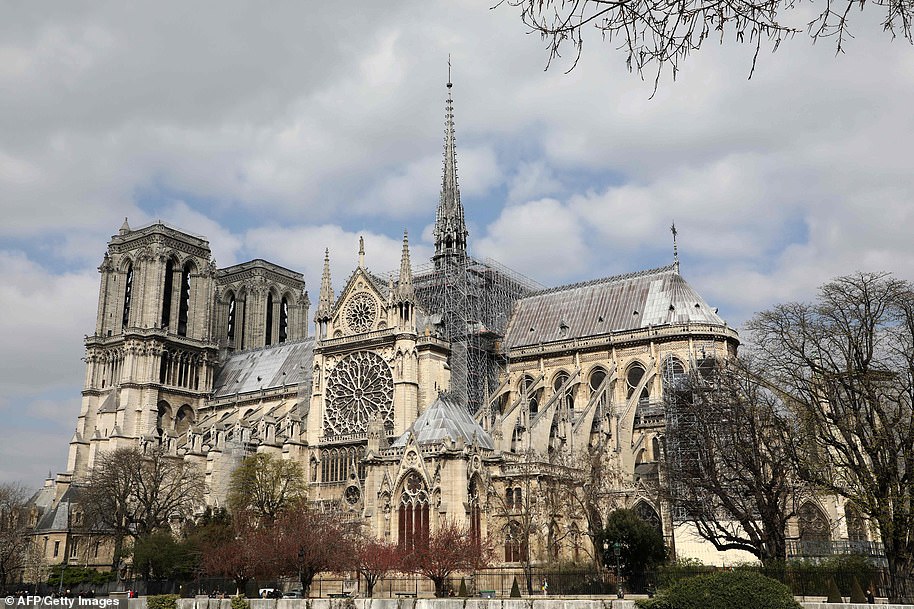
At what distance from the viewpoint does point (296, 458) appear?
53938mm

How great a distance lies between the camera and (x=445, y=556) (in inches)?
1305

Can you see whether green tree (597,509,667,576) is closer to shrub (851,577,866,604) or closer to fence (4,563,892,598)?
fence (4,563,892,598)

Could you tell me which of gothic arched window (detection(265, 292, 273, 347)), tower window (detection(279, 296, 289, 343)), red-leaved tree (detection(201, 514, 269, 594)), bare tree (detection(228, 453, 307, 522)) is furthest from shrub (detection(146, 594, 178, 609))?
tower window (detection(279, 296, 289, 343))

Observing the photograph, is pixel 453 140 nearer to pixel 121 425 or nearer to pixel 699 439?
pixel 121 425

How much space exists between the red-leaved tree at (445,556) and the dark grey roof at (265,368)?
30.7 m

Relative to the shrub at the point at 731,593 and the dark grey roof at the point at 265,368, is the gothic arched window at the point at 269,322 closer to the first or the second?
the dark grey roof at the point at 265,368

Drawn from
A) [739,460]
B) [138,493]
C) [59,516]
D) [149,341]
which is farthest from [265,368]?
[739,460]

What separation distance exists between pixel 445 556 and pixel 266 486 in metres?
18.2

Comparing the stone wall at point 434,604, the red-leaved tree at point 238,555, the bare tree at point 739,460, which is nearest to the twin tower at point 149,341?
the red-leaved tree at point 238,555

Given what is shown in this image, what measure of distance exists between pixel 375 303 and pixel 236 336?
114 ft

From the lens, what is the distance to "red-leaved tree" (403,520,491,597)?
32.9m

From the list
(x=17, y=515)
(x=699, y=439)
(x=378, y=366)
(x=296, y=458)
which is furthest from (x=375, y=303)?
(x=17, y=515)

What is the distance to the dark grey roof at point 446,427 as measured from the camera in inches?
1633

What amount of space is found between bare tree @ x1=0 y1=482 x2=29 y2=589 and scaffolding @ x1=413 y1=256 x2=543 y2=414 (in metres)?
29.5
